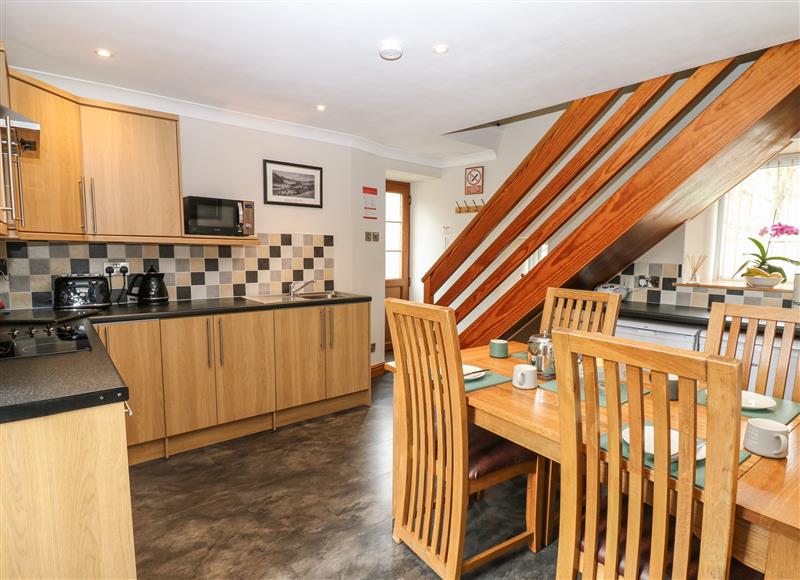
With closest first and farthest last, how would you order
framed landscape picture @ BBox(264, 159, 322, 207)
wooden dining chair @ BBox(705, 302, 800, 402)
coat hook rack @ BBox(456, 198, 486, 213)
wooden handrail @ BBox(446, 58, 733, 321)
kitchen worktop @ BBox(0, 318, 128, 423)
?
1. kitchen worktop @ BBox(0, 318, 128, 423)
2. wooden dining chair @ BBox(705, 302, 800, 402)
3. wooden handrail @ BBox(446, 58, 733, 321)
4. framed landscape picture @ BBox(264, 159, 322, 207)
5. coat hook rack @ BBox(456, 198, 486, 213)

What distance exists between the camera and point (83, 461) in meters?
1.23

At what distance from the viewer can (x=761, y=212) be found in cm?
325

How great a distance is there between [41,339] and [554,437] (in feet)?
6.69

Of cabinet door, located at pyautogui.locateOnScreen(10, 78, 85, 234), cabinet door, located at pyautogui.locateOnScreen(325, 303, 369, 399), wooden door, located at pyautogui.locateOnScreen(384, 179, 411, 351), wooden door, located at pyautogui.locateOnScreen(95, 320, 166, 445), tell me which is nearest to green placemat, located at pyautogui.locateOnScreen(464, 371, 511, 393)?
cabinet door, located at pyautogui.locateOnScreen(325, 303, 369, 399)

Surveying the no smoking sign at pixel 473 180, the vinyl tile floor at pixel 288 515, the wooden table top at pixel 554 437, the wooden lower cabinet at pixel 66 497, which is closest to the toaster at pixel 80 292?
the vinyl tile floor at pixel 288 515

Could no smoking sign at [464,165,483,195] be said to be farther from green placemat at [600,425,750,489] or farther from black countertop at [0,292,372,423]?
green placemat at [600,425,750,489]

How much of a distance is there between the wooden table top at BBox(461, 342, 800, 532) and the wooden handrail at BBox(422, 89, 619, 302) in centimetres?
154

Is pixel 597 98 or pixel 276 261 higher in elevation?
pixel 597 98

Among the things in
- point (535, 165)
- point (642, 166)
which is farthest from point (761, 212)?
point (535, 165)

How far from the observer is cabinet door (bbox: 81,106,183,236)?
258cm

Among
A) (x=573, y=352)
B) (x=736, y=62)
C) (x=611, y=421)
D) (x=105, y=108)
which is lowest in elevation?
(x=611, y=421)

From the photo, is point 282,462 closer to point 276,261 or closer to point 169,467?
point 169,467

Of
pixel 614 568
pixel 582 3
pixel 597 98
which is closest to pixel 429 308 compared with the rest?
pixel 614 568

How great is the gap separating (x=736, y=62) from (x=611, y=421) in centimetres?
235
